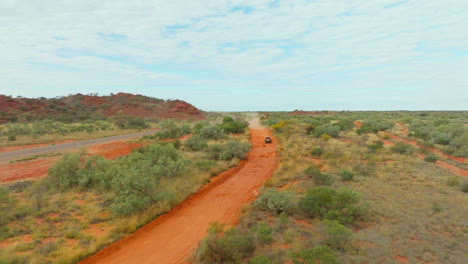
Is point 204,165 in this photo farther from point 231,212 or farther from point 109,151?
point 109,151

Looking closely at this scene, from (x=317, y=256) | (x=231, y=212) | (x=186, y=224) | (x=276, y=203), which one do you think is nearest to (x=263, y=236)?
(x=317, y=256)

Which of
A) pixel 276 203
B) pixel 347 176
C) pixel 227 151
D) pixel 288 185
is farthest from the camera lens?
pixel 227 151

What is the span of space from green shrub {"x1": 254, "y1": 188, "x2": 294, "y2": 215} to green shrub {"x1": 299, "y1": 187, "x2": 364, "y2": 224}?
1.47ft

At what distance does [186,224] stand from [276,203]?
3.29 meters

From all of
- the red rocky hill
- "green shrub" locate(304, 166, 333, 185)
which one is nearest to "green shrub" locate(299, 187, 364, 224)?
"green shrub" locate(304, 166, 333, 185)

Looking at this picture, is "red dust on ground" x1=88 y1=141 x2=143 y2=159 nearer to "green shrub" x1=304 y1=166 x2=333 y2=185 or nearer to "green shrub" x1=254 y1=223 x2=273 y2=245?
"green shrub" x1=304 y1=166 x2=333 y2=185

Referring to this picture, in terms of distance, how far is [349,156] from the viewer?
718 inches

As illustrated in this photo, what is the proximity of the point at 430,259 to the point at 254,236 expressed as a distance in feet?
14.4

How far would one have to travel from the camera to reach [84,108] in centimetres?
6431

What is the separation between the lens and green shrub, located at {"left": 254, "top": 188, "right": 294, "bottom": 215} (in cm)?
903

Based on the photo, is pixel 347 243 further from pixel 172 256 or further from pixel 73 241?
pixel 73 241

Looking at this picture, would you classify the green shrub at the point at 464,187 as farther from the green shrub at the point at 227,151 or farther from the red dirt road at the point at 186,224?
the green shrub at the point at 227,151

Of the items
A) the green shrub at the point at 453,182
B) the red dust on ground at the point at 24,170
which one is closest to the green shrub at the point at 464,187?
the green shrub at the point at 453,182

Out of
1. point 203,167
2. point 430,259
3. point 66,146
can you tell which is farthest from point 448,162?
point 66,146
